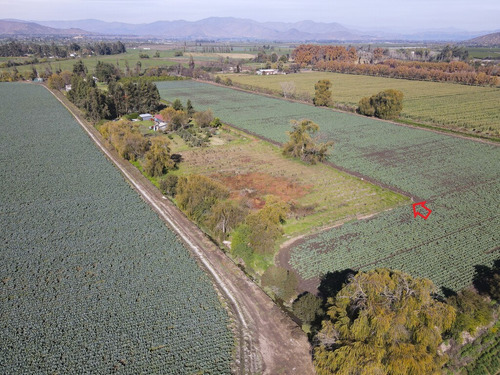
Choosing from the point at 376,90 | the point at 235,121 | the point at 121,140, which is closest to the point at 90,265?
the point at 121,140

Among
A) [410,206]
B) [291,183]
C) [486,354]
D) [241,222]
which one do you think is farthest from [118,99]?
[486,354]

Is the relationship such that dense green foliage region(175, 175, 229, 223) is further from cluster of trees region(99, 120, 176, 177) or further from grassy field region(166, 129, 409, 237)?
cluster of trees region(99, 120, 176, 177)

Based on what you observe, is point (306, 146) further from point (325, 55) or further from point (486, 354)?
point (325, 55)

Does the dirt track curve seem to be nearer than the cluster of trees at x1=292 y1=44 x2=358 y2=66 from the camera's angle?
Yes

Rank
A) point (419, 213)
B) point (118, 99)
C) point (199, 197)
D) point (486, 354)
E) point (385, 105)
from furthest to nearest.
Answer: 1. point (118, 99)
2. point (385, 105)
3. point (419, 213)
4. point (199, 197)
5. point (486, 354)

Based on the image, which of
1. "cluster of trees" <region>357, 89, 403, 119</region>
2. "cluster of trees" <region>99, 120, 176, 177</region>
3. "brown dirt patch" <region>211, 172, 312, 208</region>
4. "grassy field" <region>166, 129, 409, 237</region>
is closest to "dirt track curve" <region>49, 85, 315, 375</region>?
"grassy field" <region>166, 129, 409, 237</region>

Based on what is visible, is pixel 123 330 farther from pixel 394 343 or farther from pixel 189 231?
pixel 394 343
